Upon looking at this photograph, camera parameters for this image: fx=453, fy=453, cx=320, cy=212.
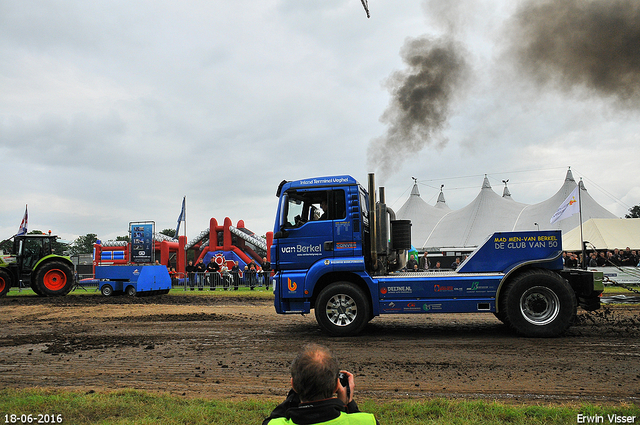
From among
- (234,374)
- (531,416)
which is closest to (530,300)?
(531,416)

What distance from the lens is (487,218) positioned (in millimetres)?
33531

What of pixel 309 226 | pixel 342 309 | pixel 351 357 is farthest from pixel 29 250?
pixel 351 357

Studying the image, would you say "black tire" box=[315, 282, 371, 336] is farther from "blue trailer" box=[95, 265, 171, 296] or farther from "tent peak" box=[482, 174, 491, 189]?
"tent peak" box=[482, 174, 491, 189]

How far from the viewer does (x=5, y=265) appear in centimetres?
2020

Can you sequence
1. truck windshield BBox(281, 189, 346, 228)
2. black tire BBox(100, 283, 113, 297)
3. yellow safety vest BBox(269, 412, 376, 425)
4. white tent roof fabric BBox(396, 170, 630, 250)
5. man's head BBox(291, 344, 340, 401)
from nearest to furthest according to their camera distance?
yellow safety vest BBox(269, 412, 376, 425)
man's head BBox(291, 344, 340, 401)
truck windshield BBox(281, 189, 346, 228)
black tire BBox(100, 283, 113, 297)
white tent roof fabric BBox(396, 170, 630, 250)

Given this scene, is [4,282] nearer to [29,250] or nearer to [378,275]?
[29,250]

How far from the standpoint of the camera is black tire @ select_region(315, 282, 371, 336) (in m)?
8.34

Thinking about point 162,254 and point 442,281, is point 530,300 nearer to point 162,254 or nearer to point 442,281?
point 442,281

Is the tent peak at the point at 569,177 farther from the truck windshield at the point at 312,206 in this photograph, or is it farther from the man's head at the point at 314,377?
the man's head at the point at 314,377

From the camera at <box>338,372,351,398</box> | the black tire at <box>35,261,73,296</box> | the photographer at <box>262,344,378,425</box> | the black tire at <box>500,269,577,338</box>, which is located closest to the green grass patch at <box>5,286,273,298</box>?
the black tire at <box>35,261,73,296</box>

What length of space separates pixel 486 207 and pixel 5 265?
30266 mm

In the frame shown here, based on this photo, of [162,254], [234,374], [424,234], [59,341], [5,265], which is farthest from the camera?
[424,234]

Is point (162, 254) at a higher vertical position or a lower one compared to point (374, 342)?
higher

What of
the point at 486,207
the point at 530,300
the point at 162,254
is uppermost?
the point at 486,207
